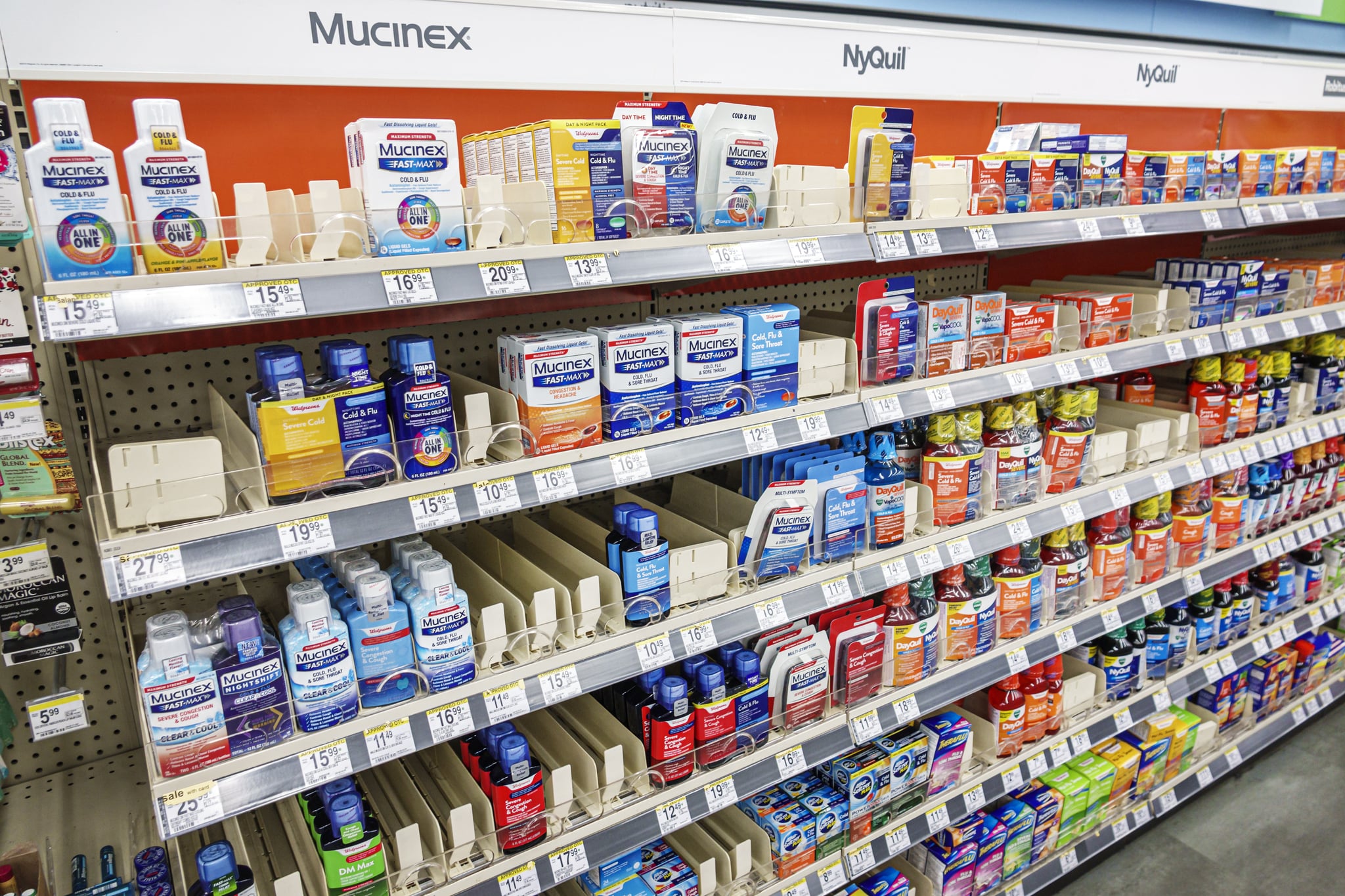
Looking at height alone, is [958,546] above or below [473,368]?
below

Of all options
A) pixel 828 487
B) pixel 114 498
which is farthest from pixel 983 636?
pixel 114 498

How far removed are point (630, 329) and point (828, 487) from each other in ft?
2.17

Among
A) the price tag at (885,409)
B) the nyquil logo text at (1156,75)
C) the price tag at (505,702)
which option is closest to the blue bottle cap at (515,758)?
the price tag at (505,702)

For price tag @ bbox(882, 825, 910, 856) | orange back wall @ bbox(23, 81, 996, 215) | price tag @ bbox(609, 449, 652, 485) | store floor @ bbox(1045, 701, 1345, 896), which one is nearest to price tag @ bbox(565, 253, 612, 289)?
price tag @ bbox(609, 449, 652, 485)

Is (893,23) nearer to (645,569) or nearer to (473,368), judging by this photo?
(473,368)

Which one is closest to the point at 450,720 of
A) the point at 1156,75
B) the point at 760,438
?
the point at 760,438

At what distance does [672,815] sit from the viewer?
189cm

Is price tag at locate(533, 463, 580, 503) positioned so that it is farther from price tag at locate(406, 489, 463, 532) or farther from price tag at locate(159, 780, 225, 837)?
price tag at locate(159, 780, 225, 837)

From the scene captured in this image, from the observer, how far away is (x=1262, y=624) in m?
3.46

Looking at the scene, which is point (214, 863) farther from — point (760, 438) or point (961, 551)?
point (961, 551)

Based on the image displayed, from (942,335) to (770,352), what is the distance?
22.4 inches

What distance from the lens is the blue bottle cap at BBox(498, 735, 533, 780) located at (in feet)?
5.58

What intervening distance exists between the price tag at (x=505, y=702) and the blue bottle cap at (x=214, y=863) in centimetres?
48

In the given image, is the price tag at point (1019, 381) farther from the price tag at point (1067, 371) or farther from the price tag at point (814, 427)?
the price tag at point (814, 427)
